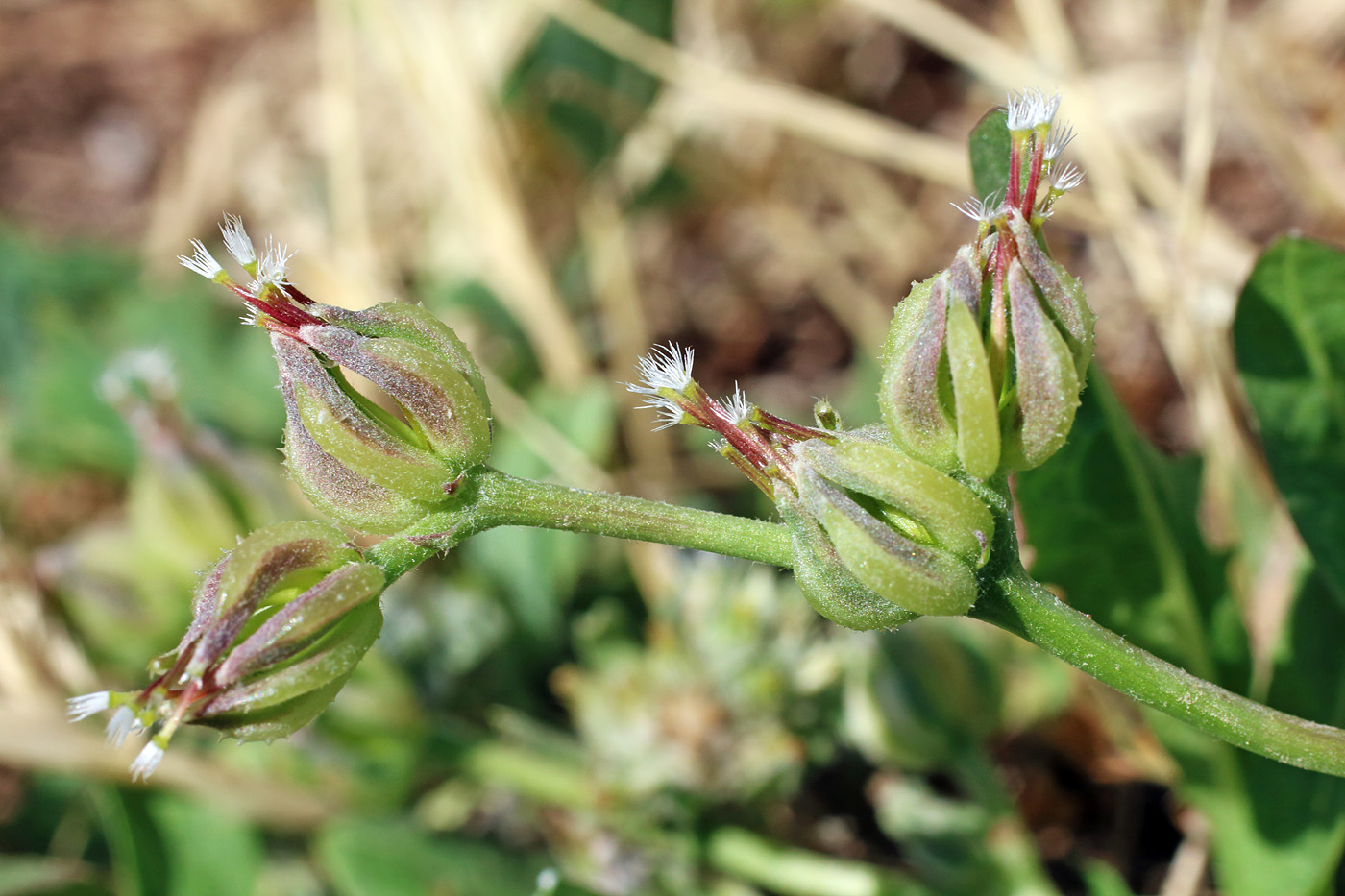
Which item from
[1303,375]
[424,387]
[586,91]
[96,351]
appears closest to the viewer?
[424,387]

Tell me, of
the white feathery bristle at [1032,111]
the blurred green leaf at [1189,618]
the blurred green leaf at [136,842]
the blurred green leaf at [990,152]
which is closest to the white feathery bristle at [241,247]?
Answer: the white feathery bristle at [1032,111]

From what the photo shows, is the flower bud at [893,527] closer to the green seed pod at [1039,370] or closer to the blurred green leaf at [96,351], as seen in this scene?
the green seed pod at [1039,370]

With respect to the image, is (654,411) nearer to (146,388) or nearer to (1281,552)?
(146,388)

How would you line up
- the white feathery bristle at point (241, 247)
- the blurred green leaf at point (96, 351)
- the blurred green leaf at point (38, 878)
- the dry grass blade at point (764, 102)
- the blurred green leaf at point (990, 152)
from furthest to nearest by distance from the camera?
1. the blurred green leaf at point (96, 351)
2. the dry grass blade at point (764, 102)
3. the blurred green leaf at point (38, 878)
4. the blurred green leaf at point (990, 152)
5. the white feathery bristle at point (241, 247)

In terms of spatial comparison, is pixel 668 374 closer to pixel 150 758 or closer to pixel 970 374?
pixel 970 374

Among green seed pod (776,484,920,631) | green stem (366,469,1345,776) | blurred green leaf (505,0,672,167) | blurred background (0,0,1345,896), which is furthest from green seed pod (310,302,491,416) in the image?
blurred green leaf (505,0,672,167)

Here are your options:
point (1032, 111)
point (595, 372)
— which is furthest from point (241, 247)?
point (595, 372)
